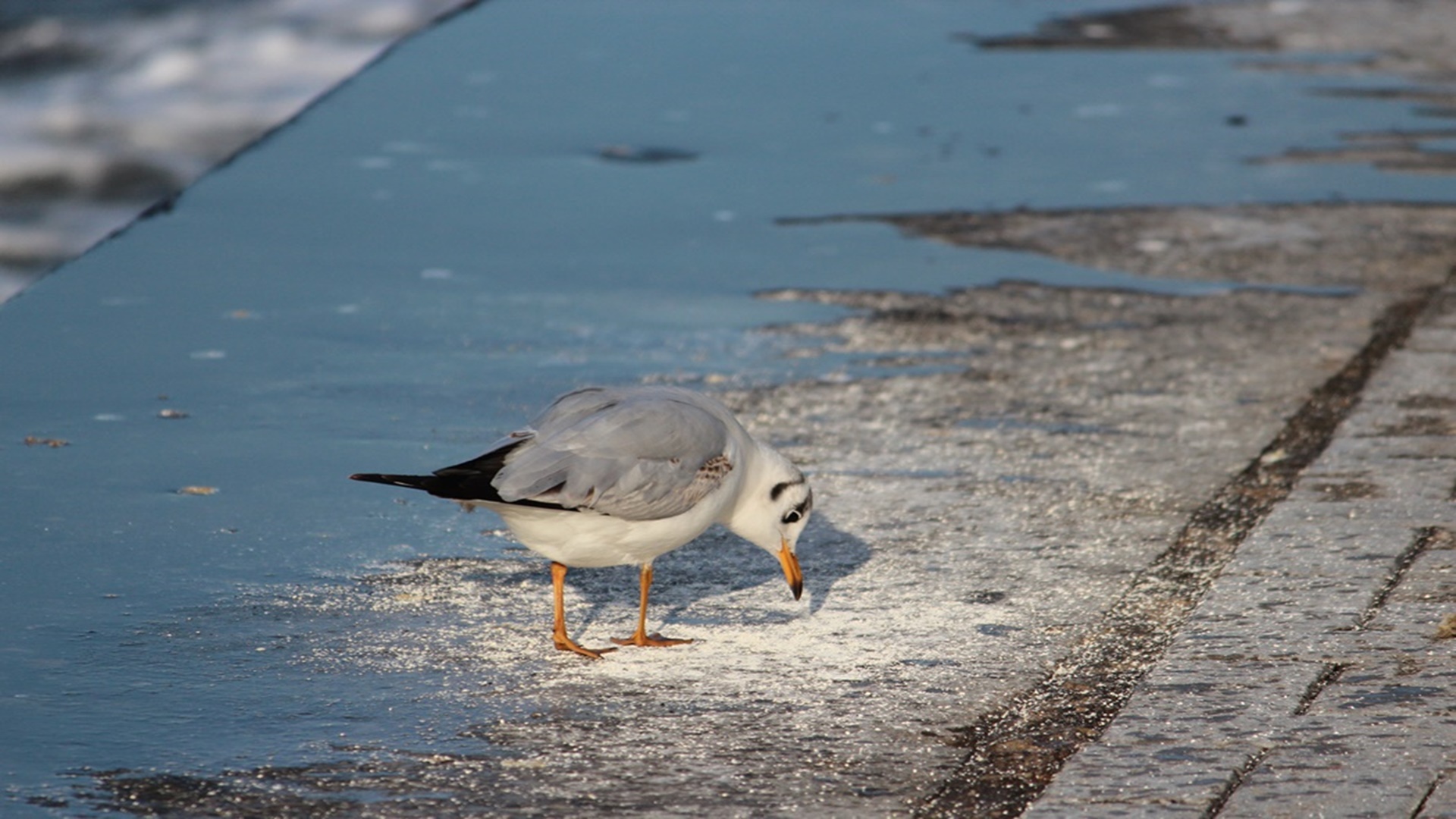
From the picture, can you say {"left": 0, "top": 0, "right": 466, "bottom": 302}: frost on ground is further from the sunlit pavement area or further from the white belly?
the white belly

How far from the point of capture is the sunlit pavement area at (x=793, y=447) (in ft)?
12.2

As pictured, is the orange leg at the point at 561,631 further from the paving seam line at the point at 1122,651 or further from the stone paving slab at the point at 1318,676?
the stone paving slab at the point at 1318,676

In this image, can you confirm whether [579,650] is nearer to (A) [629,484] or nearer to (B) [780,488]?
(A) [629,484]

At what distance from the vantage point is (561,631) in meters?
4.29

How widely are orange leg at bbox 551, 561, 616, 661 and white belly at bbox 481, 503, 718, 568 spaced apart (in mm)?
30

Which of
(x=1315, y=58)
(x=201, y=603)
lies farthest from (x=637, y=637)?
(x=1315, y=58)

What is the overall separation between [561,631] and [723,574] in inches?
27.4

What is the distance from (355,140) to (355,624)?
531 cm

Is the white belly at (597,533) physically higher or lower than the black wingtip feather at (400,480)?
lower

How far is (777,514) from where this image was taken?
4500 mm

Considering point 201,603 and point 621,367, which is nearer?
point 201,603

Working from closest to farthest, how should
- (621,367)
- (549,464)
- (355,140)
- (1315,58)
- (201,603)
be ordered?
(549,464) → (201,603) → (621,367) → (355,140) → (1315,58)

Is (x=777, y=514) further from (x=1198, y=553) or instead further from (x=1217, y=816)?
(x=1217, y=816)

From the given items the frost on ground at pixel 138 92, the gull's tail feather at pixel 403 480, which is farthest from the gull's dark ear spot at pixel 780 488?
the frost on ground at pixel 138 92
